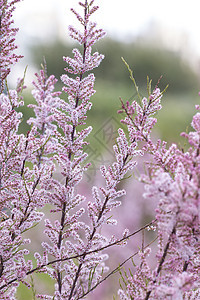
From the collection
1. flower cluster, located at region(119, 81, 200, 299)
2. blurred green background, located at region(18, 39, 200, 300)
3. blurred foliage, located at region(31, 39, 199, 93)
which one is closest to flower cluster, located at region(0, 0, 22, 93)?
flower cluster, located at region(119, 81, 200, 299)

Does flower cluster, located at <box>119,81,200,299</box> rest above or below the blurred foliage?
below

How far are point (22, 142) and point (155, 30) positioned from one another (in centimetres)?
1547

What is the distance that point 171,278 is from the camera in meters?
0.59

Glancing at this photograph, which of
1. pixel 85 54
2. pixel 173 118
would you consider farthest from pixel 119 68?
pixel 85 54

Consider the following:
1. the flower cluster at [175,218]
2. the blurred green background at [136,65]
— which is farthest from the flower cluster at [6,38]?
the blurred green background at [136,65]

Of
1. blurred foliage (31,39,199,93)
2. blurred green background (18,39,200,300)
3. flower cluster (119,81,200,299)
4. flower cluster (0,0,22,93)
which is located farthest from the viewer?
blurred foliage (31,39,199,93)

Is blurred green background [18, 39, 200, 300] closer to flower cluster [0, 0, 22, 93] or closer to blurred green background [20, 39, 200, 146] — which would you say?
blurred green background [20, 39, 200, 146]

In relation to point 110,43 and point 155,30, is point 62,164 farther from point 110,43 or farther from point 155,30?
point 155,30

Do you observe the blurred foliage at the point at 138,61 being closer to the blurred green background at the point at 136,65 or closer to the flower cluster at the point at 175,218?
the blurred green background at the point at 136,65

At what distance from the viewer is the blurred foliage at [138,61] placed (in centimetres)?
1402

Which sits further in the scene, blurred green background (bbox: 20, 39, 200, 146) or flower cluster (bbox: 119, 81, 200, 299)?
blurred green background (bbox: 20, 39, 200, 146)

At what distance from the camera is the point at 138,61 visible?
564 inches

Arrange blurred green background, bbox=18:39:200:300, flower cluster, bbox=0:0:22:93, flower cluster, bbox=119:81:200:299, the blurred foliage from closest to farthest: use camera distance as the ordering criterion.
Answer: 1. flower cluster, bbox=119:81:200:299
2. flower cluster, bbox=0:0:22:93
3. blurred green background, bbox=18:39:200:300
4. the blurred foliage

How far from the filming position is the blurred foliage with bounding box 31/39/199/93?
46.0 ft
